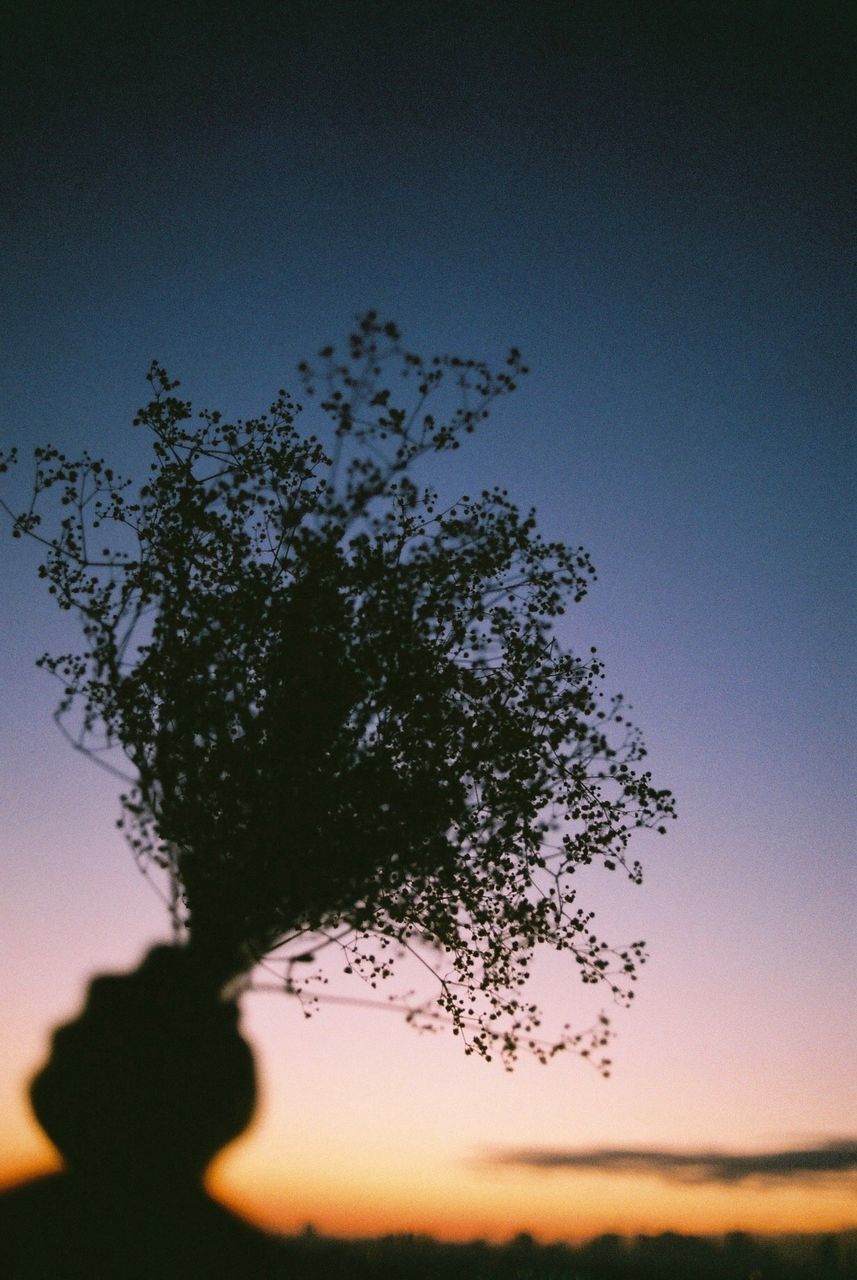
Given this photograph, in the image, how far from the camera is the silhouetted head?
577 inches

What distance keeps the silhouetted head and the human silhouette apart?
0.02m

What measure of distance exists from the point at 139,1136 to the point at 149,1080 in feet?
2.66

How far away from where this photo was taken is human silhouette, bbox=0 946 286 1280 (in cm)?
1445

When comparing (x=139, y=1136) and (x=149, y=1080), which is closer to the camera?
(x=139, y=1136)

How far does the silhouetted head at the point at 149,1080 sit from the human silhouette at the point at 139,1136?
16 millimetres

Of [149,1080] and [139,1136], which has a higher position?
[149,1080]

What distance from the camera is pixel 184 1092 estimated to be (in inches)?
588

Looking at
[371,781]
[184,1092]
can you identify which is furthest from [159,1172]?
[371,781]

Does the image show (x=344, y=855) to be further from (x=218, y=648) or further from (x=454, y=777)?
(x=218, y=648)

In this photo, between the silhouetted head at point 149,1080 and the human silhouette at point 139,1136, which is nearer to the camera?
the human silhouette at point 139,1136

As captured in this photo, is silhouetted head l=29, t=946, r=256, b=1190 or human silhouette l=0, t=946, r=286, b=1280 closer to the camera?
human silhouette l=0, t=946, r=286, b=1280

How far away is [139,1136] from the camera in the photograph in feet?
48.0

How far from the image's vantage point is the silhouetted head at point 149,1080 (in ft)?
48.1

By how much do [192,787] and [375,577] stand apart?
5097mm
